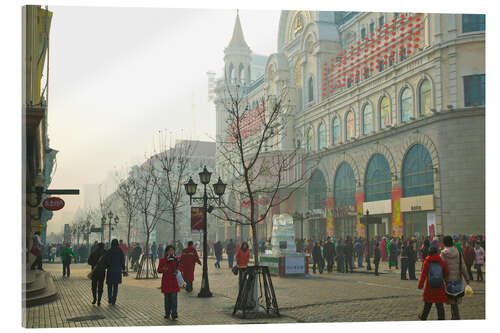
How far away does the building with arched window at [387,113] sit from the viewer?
2805cm

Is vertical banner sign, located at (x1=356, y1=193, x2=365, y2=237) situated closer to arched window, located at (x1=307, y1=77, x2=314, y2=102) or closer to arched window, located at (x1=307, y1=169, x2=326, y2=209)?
arched window, located at (x1=307, y1=169, x2=326, y2=209)

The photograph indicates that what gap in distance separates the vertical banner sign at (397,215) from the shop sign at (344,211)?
12.2ft

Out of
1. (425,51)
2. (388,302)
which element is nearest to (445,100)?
(425,51)

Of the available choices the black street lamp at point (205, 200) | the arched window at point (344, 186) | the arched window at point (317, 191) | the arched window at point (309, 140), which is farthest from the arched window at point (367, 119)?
the black street lamp at point (205, 200)

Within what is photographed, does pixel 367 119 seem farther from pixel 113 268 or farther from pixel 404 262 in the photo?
pixel 113 268

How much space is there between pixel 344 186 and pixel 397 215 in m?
8.63

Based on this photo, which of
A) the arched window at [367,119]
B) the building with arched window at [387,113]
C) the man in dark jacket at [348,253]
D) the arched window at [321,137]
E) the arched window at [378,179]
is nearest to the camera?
the building with arched window at [387,113]

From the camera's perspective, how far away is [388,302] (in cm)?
1638

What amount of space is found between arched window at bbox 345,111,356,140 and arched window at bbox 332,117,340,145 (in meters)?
1.05

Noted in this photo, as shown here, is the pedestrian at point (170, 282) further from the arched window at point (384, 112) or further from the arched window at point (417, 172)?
the arched window at point (384, 112)

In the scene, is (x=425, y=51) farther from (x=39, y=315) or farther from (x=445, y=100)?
(x=39, y=315)

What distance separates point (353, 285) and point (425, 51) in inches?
675

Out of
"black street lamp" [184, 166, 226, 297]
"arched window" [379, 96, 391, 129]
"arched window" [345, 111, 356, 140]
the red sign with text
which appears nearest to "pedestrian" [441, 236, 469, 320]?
"black street lamp" [184, 166, 226, 297]

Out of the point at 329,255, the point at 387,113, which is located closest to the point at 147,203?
the point at 329,255
